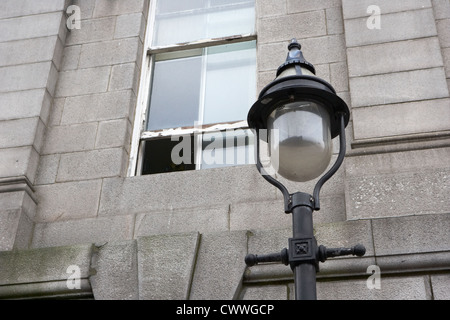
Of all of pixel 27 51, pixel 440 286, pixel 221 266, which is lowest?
pixel 440 286

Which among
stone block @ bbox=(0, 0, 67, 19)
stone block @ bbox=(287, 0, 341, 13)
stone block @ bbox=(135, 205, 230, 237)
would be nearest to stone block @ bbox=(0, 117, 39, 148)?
stone block @ bbox=(135, 205, 230, 237)

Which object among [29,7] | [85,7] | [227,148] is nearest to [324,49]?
[227,148]

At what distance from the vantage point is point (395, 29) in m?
7.99

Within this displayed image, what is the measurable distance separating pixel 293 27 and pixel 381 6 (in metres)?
1.07

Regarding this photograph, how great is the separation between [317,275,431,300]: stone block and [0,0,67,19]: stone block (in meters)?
5.29

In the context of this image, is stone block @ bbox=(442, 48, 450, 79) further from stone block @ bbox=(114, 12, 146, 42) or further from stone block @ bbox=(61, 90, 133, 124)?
stone block @ bbox=(114, 12, 146, 42)

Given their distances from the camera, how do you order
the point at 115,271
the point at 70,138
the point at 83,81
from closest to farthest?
1. the point at 115,271
2. the point at 70,138
3. the point at 83,81

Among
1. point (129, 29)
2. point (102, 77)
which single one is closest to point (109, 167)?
point (102, 77)

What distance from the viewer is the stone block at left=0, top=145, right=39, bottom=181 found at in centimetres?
788

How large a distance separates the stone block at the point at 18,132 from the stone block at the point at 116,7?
1996mm

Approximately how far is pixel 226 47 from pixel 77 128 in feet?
7.12

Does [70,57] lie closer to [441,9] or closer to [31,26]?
[31,26]

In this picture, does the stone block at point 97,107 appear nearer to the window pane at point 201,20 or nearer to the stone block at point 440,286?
the window pane at point 201,20

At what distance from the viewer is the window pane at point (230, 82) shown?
8.59m
